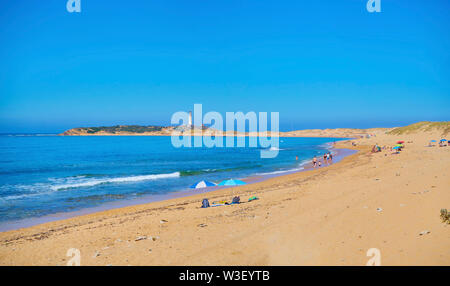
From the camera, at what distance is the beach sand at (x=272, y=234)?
6598 millimetres

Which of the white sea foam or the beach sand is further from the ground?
the beach sand

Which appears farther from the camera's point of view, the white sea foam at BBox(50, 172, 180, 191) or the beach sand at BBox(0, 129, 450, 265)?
the white sea foam at BBox(50, 172, 180, 191)

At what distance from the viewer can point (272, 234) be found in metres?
8.46

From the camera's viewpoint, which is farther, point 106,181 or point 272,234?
point 106,181

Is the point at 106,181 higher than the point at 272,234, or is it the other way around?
the point at 272,234

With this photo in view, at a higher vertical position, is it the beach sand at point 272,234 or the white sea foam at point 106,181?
the beach sand at point 272,234

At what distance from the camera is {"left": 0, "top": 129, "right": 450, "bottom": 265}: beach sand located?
260 inches

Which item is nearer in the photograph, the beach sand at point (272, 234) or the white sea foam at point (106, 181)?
Result: the beach sand at point (272, 234)

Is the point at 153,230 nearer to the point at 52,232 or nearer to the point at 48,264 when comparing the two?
the point at 48,264

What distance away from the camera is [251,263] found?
21.7ft
